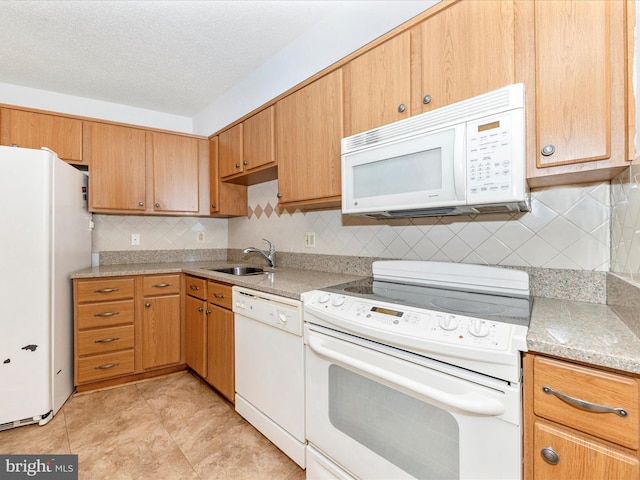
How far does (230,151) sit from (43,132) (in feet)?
4.57

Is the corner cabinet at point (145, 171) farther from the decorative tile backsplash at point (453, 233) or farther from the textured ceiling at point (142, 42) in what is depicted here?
the textured ceiling at point (142, 42)

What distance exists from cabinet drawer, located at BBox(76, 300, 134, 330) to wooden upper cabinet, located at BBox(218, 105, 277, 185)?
133 cm

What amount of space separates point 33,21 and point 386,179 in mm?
2436

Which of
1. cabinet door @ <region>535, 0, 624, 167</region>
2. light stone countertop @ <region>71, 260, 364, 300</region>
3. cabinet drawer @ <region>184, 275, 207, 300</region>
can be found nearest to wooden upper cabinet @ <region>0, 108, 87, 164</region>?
light stone countertop @ <region>71, 260, 364, 300</region>

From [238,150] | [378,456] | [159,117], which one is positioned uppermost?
[159,117]

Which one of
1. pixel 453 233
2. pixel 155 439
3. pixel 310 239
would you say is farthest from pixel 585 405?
pixel 155 439

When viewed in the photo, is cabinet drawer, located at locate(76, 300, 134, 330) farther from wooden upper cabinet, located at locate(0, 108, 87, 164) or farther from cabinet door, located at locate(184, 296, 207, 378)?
wooden upper cabinet, located at locate(0, 108, 87, 164)

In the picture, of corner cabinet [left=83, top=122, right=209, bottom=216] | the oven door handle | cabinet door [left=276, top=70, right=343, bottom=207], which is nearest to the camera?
the oven door handle

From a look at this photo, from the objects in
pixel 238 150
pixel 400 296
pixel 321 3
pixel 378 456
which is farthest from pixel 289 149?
pixel 378 456

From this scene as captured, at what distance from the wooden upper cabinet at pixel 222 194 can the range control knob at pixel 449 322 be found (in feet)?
7.79

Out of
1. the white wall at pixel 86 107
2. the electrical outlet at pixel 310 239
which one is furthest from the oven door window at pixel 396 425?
the white wall at pixel 86 107

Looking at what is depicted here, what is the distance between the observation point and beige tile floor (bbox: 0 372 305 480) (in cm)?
150

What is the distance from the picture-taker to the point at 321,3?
1.90 m

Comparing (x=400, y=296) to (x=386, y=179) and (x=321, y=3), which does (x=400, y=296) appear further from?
(x=321, y=3)
